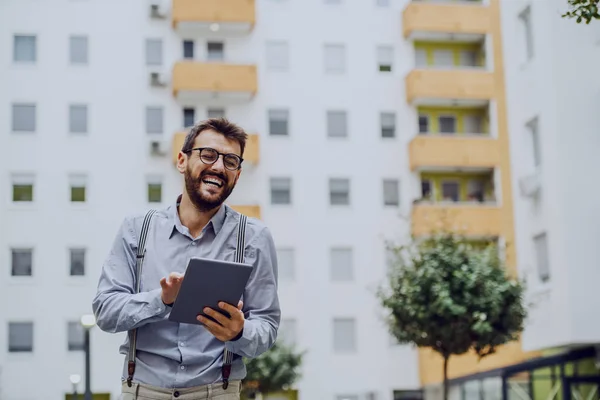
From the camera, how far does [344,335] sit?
3816 cm

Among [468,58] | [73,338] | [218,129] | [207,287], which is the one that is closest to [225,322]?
[207,287]

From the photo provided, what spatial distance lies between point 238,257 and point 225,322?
1.21 feet

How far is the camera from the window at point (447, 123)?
40.4 meters

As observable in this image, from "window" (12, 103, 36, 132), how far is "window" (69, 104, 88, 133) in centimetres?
125

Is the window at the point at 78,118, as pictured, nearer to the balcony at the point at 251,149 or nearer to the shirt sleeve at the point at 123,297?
the balcony at the point at 251,149

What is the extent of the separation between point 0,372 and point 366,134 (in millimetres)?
14771

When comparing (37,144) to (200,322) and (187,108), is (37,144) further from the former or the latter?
(200,322)

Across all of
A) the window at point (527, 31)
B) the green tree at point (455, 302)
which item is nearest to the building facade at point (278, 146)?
the window at point (527, 31)

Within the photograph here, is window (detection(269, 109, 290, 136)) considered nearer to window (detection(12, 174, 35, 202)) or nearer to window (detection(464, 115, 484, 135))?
window (detection(464, 115, 484, 135))

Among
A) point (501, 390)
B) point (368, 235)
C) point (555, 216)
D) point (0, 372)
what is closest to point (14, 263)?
point (0, 372)

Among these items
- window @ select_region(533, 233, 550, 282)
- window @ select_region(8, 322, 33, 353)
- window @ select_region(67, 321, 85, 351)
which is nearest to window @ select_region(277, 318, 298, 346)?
window @ select_region(67, 321, 85, 351)

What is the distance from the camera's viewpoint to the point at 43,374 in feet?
120

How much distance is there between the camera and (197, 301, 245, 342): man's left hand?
12.1 feet

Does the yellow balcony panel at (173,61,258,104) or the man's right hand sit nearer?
the man's right hand
